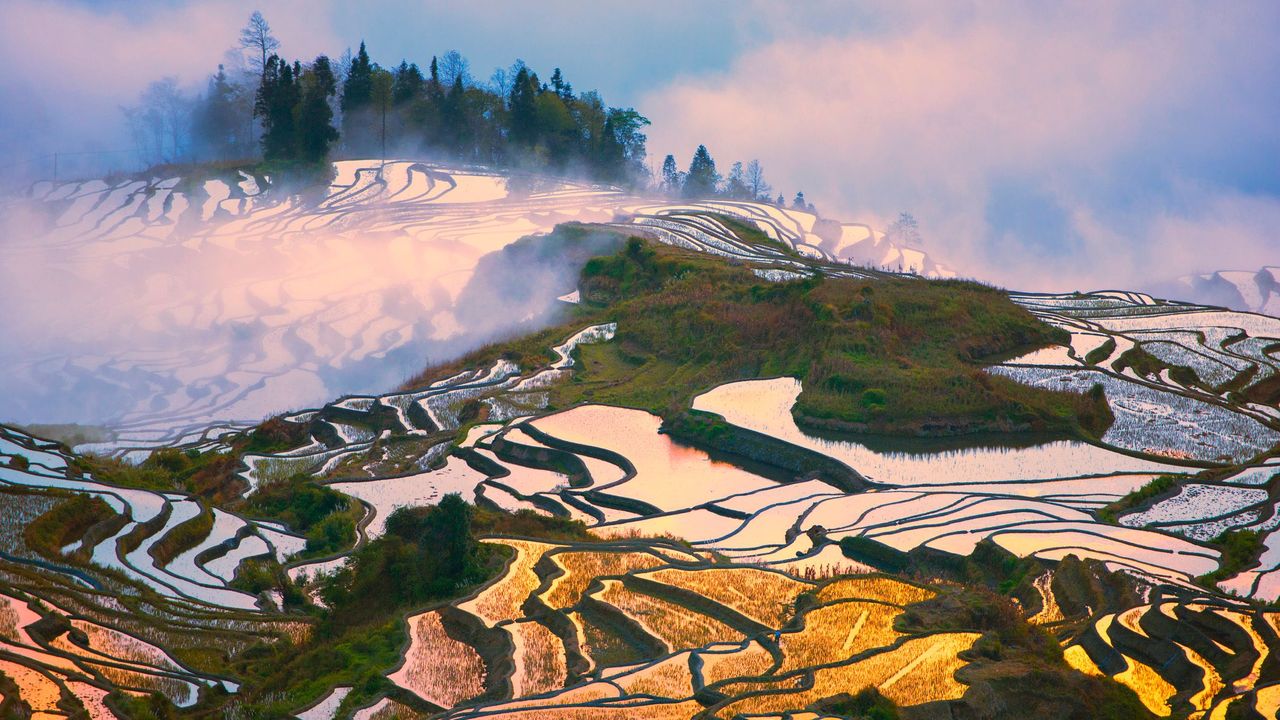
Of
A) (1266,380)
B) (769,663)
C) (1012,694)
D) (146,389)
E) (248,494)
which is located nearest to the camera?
(1012,694)

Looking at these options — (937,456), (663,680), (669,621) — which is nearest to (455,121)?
(937,456)

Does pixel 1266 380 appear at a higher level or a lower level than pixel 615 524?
higher

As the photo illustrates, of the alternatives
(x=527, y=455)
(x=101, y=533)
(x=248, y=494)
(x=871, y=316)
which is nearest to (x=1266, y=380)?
(x=871, y=316)

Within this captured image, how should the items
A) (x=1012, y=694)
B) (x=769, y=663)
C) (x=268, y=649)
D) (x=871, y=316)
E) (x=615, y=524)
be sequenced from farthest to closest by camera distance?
1. (x=871, y=316)
2. (x=615, y=524)
3. (x=268, y=649)
4. (x=769, y=663)
5. (x=1012, y=694)

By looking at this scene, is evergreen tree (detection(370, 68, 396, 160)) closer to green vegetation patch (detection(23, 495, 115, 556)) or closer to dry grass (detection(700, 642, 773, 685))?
green vegetation patch (detection(23, 495, 115, 556))

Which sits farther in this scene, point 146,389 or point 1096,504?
point 146,389

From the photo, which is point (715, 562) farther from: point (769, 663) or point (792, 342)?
point (792, 342)
